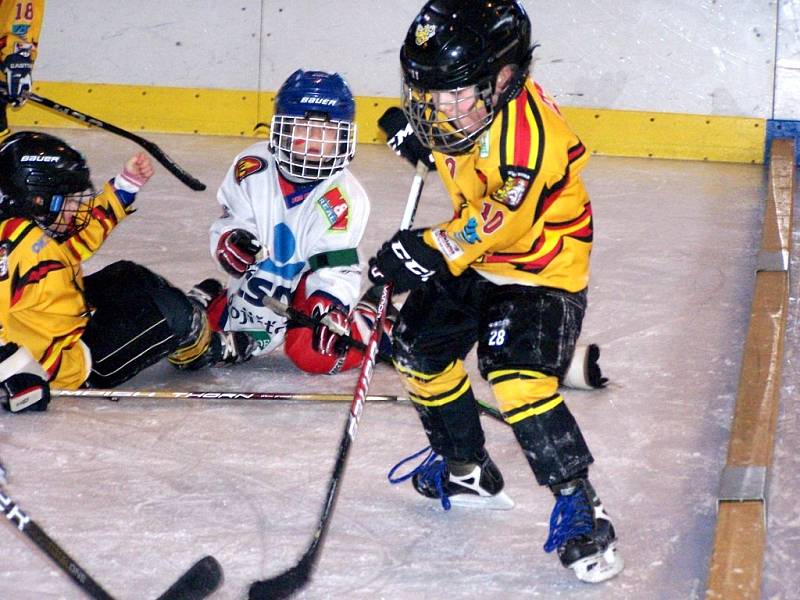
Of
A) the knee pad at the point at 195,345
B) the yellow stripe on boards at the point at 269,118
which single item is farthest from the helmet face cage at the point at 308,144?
the yellow stripe on boards at the point at 269,118

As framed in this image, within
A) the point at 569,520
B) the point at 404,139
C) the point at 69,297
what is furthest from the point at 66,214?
the point at 569,520

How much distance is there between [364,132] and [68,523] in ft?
12.8

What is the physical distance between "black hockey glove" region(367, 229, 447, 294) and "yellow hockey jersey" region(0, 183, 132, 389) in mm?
959

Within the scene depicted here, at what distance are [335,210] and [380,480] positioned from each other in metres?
0.85

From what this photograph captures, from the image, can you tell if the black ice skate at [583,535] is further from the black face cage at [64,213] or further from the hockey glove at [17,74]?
the hockey glove at [17,74]

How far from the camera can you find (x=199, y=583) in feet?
6.17

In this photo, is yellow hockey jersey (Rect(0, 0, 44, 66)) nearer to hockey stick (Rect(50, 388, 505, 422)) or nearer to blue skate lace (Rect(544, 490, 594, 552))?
hockey stick (Rect(50, 388, 505, 422))

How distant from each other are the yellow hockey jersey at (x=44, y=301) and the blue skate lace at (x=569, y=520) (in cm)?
126

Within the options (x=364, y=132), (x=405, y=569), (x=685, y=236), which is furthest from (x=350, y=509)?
(x=364, y=132)

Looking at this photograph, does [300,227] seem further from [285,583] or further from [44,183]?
[285,583]

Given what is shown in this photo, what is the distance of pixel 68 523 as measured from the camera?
2.23 metres

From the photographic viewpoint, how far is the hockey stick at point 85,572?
1744 millimetres

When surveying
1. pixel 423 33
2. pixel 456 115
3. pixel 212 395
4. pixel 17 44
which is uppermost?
pixel 423 33

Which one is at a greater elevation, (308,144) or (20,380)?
(308,144)
